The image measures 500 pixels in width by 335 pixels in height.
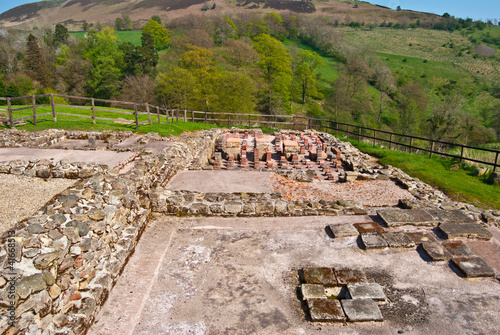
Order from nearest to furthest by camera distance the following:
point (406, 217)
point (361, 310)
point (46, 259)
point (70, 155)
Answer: point (46, 259) → point (361, 310) → point (406, 217) → point (70, 155)

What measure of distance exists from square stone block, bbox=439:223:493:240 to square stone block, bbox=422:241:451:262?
56 cm

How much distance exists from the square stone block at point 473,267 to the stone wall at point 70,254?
17.5ft

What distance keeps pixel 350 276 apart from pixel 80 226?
3.97m

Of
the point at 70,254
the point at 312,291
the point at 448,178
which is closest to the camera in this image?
the point at 70,254

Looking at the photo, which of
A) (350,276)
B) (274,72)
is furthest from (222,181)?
(274,72)

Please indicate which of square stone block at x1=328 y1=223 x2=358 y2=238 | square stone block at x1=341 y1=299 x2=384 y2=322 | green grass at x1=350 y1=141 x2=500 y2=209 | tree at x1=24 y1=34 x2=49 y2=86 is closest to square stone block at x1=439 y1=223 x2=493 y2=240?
square stone block at x1=328 y1=223 x2=358 y2=238

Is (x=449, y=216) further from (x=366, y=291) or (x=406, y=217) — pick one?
(x=366, y=291)

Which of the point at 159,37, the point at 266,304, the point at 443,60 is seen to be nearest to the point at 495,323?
the point at 266,304

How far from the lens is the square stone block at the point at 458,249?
512 centimetres

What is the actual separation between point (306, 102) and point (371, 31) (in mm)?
75048

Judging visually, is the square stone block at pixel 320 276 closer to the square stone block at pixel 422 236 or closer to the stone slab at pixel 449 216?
the square stone block at pixel 422 236

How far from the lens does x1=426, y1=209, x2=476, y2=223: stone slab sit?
617 cm

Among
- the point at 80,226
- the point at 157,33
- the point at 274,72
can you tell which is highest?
the point at 157,33

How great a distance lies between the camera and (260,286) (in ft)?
14.5
